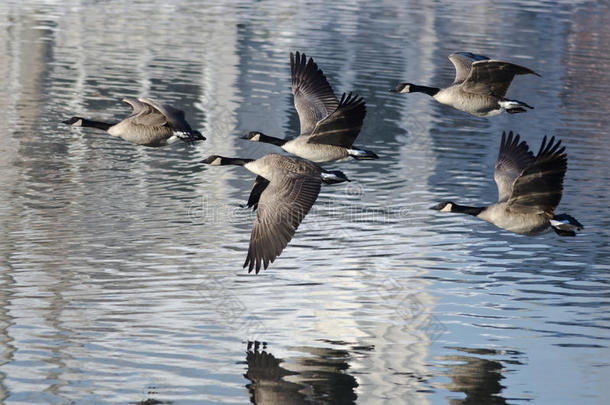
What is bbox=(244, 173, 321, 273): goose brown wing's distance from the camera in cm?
1245

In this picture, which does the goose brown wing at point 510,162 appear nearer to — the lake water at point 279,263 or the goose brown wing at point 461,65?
the lake water at point 279,263

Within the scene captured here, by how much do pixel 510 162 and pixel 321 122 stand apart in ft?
8.45

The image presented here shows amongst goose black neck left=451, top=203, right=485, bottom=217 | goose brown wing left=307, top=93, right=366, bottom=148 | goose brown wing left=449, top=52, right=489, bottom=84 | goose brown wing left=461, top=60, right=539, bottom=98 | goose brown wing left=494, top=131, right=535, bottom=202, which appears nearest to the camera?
goose black neck left=451, top=203, right=485, bottom=217

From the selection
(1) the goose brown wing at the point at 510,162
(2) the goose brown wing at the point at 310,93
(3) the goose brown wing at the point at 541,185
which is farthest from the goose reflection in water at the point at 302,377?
(2) the goose brown wing at the point at 310,93

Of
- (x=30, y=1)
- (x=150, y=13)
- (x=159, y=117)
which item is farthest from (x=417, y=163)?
(x=30, y=1)

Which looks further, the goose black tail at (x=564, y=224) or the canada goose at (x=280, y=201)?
the goose black tail at (x=564, y=224)

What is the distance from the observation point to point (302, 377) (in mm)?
11578

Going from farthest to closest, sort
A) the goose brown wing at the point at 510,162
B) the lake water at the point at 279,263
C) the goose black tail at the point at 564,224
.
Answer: the goose brown wing at the point at 510,162, the goose black tail at the point at 564,224, the lake water at the point at 279,263

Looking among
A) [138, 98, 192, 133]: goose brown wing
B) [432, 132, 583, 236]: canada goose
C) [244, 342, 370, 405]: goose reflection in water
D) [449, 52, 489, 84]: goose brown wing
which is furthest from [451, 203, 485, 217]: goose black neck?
[138, 98, 192, 133]: goose brown wing

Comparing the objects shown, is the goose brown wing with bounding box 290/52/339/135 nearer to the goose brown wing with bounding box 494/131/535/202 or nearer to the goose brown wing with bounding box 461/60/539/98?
the goose brown wing with bounding box 461/60/539/98

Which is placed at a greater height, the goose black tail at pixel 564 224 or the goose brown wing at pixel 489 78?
the goose brown wing at pixel 489 78

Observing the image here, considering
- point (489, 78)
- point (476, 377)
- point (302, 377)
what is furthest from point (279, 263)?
point (476, 377)

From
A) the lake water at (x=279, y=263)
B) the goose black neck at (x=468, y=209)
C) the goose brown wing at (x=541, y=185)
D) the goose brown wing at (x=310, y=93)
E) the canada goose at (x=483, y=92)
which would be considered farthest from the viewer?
the goose brown wing at (x=310, y=93)

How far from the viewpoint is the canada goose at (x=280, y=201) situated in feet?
41.0
